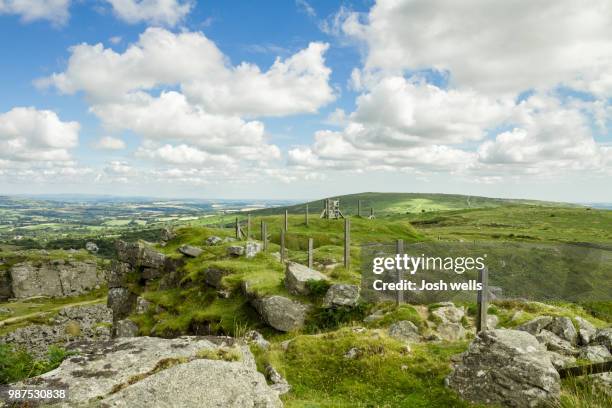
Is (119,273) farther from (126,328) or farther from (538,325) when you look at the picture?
(538,325)

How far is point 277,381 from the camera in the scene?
1406 cm

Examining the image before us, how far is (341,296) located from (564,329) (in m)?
11.6

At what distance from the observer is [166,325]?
1229 inches

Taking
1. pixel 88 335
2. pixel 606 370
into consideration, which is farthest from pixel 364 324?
pixel 88 335

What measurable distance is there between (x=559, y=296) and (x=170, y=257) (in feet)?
128

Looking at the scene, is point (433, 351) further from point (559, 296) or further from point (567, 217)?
point (567, 217)

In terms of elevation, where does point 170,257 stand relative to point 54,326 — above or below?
above

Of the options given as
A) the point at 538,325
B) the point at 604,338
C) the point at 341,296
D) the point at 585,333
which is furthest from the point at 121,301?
the point at 604,338

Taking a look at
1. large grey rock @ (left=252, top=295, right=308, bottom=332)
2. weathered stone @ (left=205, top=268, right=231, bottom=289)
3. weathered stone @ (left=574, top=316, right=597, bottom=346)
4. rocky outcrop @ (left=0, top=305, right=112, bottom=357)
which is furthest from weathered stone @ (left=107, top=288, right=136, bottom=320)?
weathered stone @ (left=574, top=316, right=597, bottom=346)

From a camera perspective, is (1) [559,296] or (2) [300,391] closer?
(2) [300,391]

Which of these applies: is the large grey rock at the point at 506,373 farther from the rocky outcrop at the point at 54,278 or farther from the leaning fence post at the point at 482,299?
the rocky outcrop at the point at 54,278

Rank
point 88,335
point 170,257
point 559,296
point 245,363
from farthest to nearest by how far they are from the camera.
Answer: point 88,335 → point 170,257 → point 559,296 → point 245,363

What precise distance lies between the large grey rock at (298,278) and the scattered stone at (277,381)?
11.3 meters

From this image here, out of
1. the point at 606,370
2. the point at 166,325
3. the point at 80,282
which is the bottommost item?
the point at 80,282
